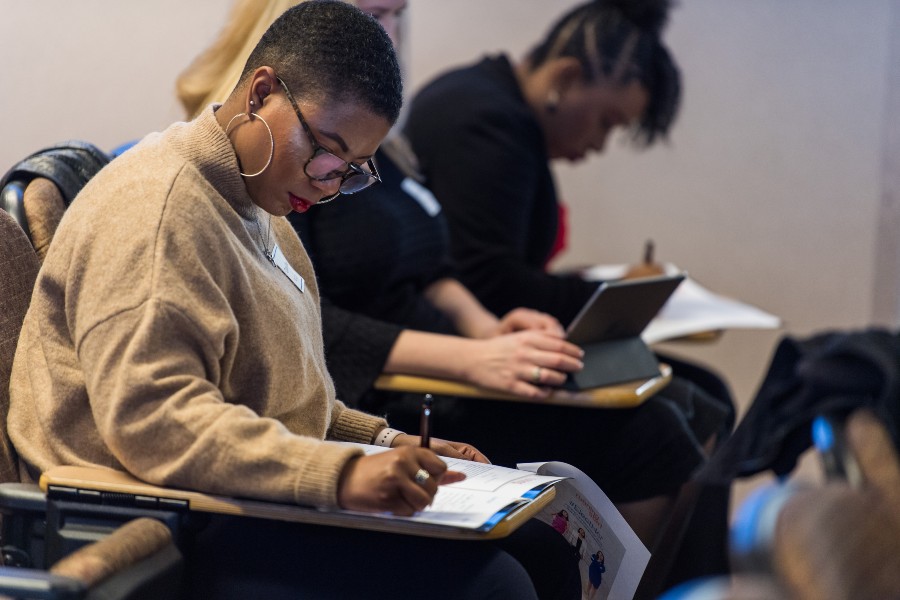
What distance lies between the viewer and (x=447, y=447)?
131 cm

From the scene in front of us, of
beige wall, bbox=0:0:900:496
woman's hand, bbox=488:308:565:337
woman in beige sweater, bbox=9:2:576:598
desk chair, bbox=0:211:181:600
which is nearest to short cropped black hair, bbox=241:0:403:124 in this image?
woman in beige sweater, bbox=9:2:576:598

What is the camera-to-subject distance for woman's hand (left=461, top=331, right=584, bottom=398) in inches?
63.9

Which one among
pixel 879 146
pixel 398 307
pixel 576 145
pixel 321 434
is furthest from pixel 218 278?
pixel 879 146

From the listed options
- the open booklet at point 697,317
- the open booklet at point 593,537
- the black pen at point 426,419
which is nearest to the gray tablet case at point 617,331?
the open booklet at point 697,317

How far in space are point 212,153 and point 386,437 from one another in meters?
0.42

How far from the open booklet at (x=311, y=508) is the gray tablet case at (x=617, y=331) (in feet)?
2.01

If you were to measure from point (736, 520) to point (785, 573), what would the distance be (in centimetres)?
8

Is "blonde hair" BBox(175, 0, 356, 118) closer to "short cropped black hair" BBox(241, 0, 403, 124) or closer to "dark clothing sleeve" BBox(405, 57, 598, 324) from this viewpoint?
"short cropped black hair" BBox(241, 0, 403, 124)

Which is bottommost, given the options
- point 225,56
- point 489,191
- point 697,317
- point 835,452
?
point 697,317

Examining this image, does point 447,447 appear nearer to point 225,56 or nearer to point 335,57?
point 335,57

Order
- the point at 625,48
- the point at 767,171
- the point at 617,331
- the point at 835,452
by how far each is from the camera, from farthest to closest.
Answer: the point at 767,171 < the point at 625,48 < the point at 617,331 < the point at 835,452

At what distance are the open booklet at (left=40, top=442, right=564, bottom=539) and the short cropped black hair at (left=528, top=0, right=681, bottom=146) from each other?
1.56m

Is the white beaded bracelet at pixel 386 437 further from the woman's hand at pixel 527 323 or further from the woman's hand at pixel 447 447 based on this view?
the woman's hand at pixel 527 323

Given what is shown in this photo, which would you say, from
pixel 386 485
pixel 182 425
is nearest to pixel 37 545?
pixel 182 425
